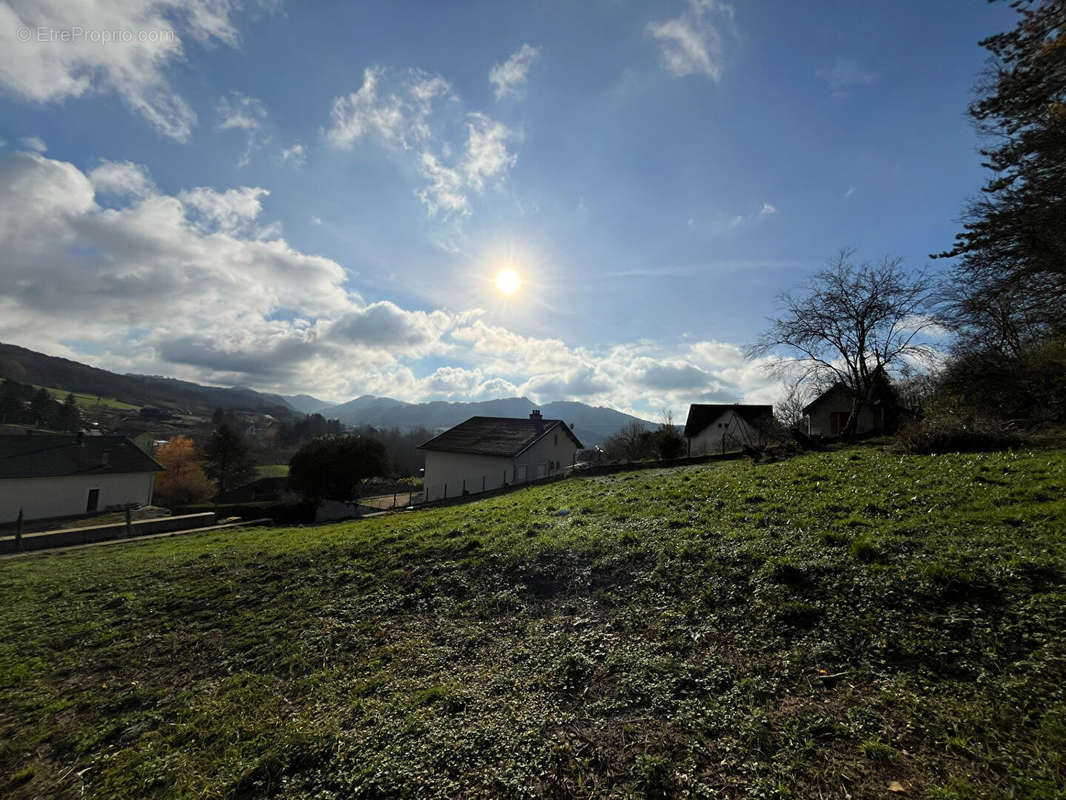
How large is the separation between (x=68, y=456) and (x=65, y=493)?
328cm

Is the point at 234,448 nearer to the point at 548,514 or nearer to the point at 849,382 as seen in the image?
the point at 548,514

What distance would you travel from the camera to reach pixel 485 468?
3014cm

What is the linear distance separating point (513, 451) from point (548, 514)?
18.4 metres

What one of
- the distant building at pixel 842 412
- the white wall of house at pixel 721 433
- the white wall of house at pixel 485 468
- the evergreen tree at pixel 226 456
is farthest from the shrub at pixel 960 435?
the evergreen tree at pixel 226 456

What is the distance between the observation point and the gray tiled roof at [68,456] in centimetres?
3266

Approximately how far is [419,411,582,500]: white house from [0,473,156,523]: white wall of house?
92.1 feet

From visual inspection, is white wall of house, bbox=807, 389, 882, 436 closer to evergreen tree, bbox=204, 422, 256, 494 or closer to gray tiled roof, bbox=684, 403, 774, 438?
gray tiled roof, bbox=684, 403, 774, 438

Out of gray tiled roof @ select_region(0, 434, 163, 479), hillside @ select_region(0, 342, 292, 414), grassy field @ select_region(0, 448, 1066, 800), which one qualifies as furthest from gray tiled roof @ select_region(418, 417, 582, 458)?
hillside @ select_region(0, 342, 292, 414)

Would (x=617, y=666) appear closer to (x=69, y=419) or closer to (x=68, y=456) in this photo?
(x=68, y=456)

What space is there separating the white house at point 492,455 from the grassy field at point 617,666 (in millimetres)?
20611

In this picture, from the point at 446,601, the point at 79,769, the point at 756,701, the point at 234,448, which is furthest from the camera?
the point at 234,448

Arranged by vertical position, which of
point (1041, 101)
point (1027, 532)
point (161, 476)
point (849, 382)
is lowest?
point (161, 476)

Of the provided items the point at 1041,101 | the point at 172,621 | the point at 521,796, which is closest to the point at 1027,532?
the point at 521,796

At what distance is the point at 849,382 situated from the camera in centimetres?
2566
